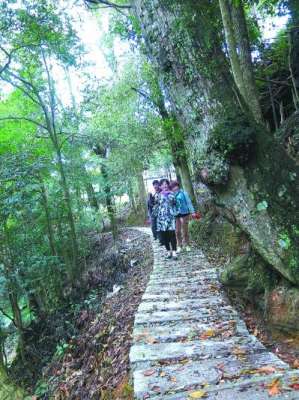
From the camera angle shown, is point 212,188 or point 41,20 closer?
point 212,188

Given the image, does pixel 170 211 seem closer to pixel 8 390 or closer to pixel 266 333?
pixel 266 333

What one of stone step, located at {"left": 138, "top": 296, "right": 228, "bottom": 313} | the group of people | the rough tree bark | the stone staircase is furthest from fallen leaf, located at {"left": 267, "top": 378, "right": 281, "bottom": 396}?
the rough tree bark

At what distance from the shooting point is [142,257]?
10516 millimetres

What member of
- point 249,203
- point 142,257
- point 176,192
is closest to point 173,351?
point 249,203

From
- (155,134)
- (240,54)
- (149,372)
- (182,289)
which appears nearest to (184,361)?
(149,372)

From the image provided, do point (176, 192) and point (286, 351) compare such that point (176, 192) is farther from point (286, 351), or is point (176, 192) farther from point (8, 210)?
point (286, 351)

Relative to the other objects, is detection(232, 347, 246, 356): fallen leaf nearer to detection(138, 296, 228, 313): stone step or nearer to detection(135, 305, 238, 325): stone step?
detection(135, 305, 238, 325): stone step

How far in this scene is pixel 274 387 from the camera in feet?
8.23

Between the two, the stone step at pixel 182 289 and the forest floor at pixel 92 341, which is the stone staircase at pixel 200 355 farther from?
the forest floor at pixel 92 341

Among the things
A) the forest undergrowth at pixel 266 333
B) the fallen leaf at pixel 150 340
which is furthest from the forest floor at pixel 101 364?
the forest undergrowth at pixel 266 333

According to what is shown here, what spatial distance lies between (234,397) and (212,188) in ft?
7.14

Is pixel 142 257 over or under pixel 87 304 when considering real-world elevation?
over

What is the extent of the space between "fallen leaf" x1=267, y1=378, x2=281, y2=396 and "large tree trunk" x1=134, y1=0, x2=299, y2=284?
4.05ft

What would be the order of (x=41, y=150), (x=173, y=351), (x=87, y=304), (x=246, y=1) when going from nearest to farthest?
1. (x=173, y=351)
2. (x=246, y=1)
3. (x=87, y=304)
4. (x=41, y=150)
